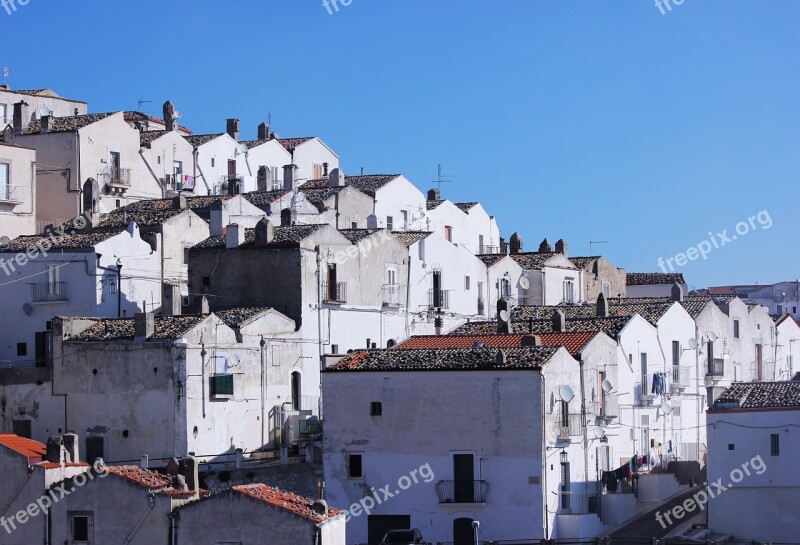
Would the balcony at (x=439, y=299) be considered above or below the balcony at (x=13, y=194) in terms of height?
below

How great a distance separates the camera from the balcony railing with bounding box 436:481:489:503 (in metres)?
48.0

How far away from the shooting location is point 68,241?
203 ft

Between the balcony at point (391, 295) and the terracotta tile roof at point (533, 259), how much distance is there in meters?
14.2

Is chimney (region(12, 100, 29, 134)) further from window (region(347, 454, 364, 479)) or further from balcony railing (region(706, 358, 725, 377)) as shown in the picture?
balcony railing (region(706, 358, 725, 377))

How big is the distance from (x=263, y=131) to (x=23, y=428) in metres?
41.6

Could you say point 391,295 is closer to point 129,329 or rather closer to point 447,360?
point 129,329

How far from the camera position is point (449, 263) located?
7038cm

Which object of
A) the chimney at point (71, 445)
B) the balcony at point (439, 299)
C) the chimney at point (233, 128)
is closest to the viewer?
the chimney at point (71, 445)

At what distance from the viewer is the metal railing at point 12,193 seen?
226 feet

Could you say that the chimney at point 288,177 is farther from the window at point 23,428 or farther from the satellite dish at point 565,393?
the satellite dish at point 565,393

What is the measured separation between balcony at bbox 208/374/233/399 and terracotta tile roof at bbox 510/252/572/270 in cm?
2748

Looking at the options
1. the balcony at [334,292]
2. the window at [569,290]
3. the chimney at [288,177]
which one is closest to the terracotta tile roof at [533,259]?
the window at [569,290]

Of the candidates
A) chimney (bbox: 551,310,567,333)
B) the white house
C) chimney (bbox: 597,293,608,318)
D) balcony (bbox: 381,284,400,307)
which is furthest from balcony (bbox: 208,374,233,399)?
chimney (bbox: 597,293,608,318)

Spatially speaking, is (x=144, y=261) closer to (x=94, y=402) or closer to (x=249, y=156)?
(x=94, y=402)
